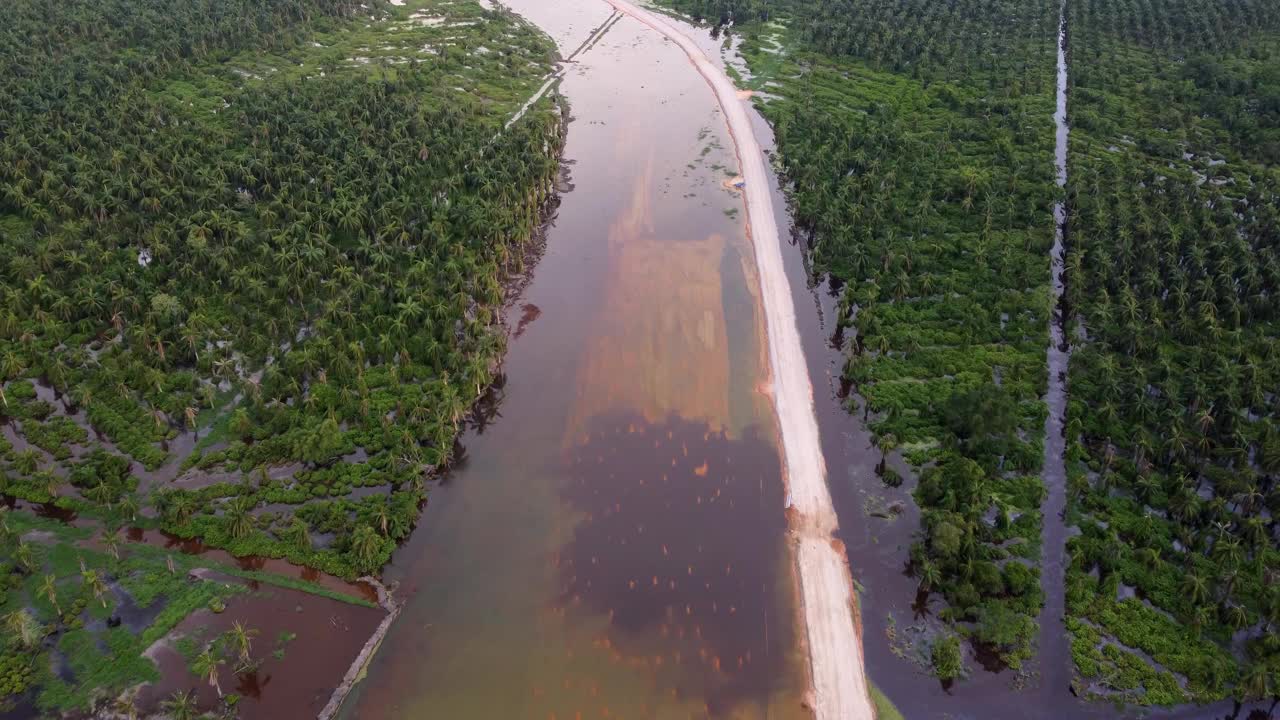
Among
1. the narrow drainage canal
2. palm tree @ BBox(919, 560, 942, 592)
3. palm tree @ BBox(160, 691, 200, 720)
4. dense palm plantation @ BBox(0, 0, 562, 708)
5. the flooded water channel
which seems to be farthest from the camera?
→ dense palm plantation @ BBox(0, 0, 562, 708)

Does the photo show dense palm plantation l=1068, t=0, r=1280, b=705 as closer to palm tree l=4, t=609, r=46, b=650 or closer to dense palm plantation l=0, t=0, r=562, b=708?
dense palm plantation l=0, t=0, r=562, b=708

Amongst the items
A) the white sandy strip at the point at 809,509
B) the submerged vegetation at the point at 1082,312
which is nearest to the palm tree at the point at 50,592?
the white sandy strip at the point at 809,509

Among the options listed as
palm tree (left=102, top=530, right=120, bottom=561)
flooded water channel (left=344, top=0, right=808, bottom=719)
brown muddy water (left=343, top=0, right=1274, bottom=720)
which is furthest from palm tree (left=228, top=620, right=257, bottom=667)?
palm tree (left=102, top=530, right=120, bottom=561)

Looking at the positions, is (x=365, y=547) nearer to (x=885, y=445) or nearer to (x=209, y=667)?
(x=209, y=667)

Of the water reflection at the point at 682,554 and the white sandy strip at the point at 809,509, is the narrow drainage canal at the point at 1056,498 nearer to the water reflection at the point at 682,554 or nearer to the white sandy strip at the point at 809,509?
the white sandy strip at the point at 809,509

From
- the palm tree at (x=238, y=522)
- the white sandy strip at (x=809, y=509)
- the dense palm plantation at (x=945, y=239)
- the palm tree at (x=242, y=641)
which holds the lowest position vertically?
the palm tree at (x=242, y=641)
